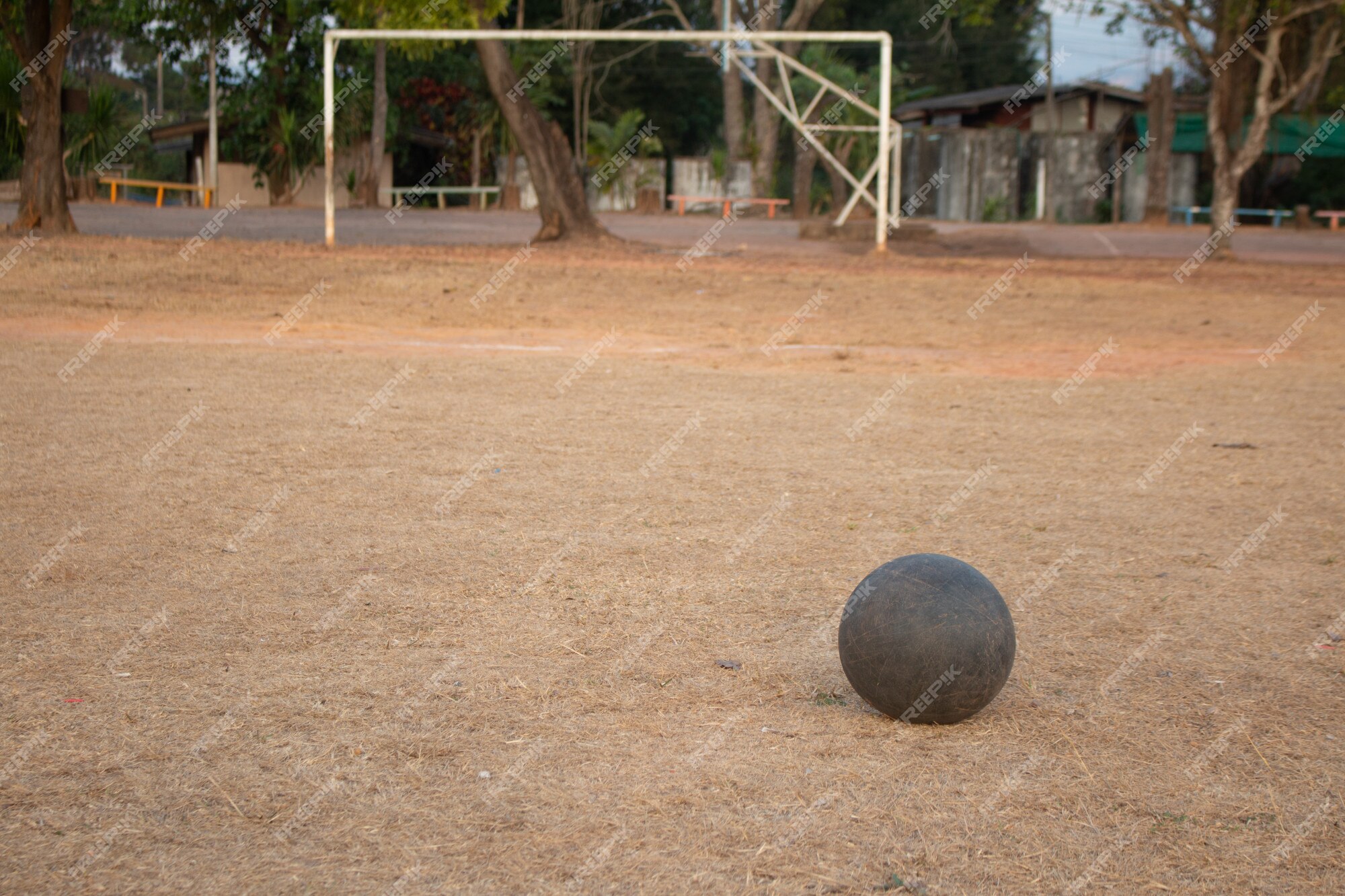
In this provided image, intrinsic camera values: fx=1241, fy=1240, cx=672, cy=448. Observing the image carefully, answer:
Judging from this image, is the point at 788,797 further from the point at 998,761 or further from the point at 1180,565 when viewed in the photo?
the point at 1180,565

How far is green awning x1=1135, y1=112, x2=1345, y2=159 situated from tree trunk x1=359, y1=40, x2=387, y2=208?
21.1 metres

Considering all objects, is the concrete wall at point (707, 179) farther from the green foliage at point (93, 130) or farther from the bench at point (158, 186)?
the green foliage at point (93, 130)

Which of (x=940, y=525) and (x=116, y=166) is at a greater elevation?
(x=116, y=166)

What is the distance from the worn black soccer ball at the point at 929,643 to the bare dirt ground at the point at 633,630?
0.11 meters

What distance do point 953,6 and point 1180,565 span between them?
2117 centimetres

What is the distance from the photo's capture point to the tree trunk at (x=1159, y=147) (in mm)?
31281

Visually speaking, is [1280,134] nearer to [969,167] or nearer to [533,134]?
[969,167]

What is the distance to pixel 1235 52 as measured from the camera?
1891 centimetres

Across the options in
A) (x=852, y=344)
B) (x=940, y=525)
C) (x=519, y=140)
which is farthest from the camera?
(x=519, y=140)

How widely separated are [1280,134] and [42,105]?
31.0 m

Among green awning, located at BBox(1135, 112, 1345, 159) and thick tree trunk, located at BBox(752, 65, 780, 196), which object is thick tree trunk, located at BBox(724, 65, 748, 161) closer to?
thick tree trunk, located at BBox(752, 65, 780, 196)

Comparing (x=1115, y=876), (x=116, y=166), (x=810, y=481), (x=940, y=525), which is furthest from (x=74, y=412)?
(x=116, y=166)

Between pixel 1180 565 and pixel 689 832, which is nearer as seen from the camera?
pixel 689 832

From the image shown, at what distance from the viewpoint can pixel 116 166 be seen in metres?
34.9
